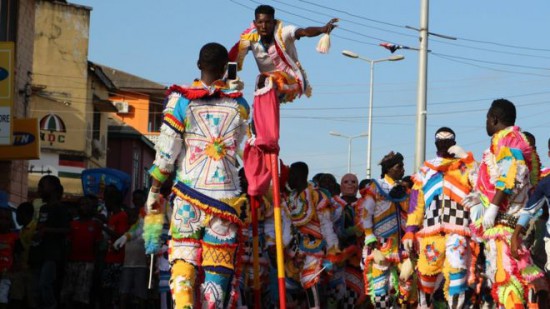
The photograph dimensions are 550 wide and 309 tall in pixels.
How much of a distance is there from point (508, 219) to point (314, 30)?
2.42 metres

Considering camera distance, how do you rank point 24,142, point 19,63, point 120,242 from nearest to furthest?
point 120,242
point 24,142
point 19,63

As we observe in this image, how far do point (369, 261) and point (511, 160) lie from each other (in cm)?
462

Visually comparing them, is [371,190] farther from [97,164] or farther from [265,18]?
Result: [97,164]

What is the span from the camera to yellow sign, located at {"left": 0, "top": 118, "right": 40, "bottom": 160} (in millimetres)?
24719

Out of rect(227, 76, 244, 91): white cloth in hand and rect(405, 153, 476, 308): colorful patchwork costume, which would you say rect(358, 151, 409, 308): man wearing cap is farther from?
rect(227, 76, 244, 91): white cloth in hand

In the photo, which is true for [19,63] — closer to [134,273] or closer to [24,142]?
[24,142]

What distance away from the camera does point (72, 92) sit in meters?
53.9

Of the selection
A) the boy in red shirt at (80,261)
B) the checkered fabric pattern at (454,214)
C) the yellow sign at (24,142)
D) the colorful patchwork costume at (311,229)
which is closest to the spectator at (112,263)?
the boy in red shirt at (80,261)

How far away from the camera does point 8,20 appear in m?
29.1

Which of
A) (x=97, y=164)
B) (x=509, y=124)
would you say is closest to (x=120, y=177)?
(x=509, y=124)

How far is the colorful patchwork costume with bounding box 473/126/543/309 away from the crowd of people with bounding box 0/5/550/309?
1 cm

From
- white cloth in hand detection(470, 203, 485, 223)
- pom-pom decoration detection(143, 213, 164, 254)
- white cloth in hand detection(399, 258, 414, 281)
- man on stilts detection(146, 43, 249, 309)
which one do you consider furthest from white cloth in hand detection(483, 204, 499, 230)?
white cloth in hand detection(399, 258, 414, 281)

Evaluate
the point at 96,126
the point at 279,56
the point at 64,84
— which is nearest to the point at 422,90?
the point at 279,56

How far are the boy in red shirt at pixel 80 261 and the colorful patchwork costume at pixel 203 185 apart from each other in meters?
6.72
